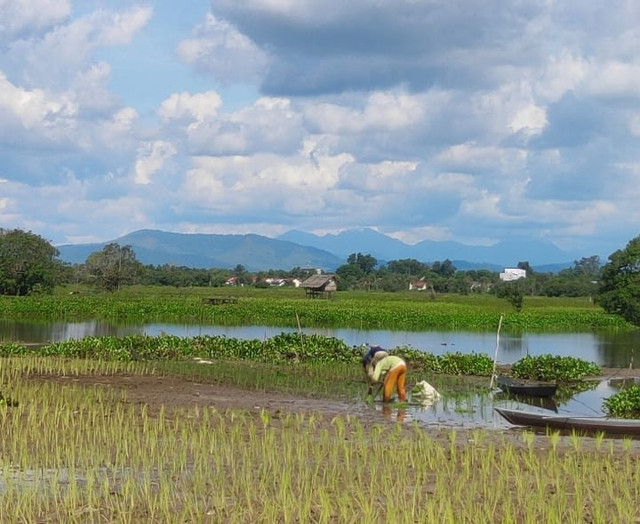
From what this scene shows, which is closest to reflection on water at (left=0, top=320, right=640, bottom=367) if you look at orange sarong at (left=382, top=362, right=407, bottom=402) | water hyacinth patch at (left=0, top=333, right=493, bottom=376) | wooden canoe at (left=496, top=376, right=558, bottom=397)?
water hyacinth patch at (left=0, top=333, right=493, bottom=376)

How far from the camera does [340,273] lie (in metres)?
133

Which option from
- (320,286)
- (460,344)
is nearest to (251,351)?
(460,344)

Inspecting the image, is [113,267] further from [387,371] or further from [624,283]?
[387,371]

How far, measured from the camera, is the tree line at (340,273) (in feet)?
97.7

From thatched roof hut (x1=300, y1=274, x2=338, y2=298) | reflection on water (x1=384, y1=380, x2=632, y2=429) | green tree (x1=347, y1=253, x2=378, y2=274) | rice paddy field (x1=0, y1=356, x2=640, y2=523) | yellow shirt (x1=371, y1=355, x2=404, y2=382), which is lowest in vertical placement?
reflection on water (x1=384, y1=380, x2=632, y2=429)

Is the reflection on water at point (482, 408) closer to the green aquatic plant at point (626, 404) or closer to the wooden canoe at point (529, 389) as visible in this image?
the wooden canoe at point (529, 389)

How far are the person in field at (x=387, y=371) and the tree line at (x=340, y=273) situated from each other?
1578 cm

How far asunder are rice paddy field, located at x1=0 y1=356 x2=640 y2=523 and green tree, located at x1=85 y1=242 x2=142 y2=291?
192ft

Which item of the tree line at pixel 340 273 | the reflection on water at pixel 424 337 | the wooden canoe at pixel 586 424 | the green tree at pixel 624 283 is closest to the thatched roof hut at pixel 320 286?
the tree line at pixel 340 273

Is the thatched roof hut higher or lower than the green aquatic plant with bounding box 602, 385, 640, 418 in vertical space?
higher

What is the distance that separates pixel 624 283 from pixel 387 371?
16.4m

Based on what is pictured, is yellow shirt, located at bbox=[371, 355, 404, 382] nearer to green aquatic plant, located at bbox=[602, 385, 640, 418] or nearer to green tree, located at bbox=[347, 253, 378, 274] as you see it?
green aquatic plant, located at bbox=[602, 385, 640, 418]

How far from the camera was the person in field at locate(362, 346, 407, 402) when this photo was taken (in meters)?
15.9

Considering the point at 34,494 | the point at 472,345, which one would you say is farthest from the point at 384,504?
the point at 472,345
